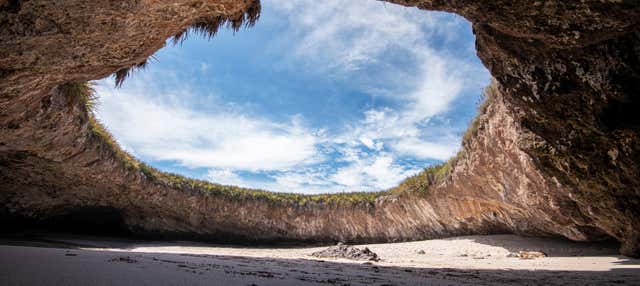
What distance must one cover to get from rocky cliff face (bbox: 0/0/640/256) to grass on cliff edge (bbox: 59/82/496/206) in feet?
0.50

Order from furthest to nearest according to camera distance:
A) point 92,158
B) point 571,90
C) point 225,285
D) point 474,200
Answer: point 474,200 < point 92,158 < point 571,90 < point 225,285

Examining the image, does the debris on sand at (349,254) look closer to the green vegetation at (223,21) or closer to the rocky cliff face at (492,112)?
the rocky cliff face at (492,112)

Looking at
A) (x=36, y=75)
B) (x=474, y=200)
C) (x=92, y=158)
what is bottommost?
(x=474, y=200)

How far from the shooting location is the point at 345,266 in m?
6.21

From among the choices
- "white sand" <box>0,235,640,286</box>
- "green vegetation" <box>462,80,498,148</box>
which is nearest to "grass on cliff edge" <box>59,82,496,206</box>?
"green vegetation" <box>462,80,498,148</box>

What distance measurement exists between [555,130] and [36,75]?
821 centimetres

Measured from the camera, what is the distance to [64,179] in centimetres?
953

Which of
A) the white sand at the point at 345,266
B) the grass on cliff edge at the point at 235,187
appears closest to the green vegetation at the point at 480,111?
the grass on cliff edge at the point at 235,187

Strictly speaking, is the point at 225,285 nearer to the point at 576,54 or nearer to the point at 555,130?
the point at 576,54

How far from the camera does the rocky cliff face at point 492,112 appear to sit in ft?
11.6

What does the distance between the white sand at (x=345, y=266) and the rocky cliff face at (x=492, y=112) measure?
81cm

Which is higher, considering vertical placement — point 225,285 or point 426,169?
point 426,169

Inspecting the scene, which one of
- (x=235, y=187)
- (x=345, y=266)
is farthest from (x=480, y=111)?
(x=235, y=187)

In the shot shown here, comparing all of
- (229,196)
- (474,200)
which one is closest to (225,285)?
(474,200)
